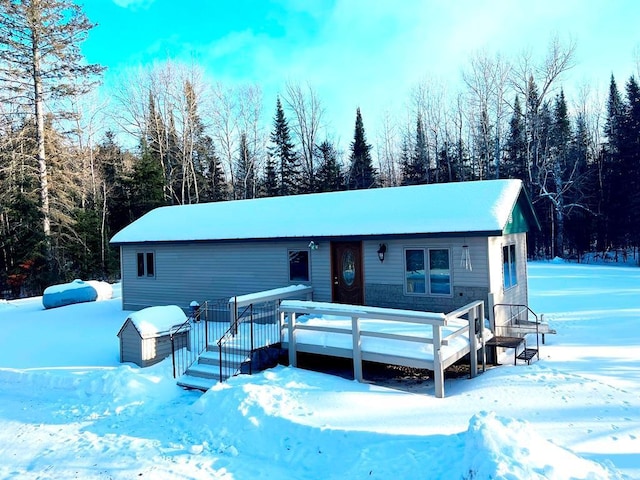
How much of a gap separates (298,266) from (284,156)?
26302 mm

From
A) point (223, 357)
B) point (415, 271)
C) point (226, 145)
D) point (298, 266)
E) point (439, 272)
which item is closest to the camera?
point (223, 357)

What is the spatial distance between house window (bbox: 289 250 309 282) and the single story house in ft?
0.09

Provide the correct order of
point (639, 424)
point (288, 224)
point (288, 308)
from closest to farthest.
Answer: point (639, 424) < point (288, 308) < point (288, 224)

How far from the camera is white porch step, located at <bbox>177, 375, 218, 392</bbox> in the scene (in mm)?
7777

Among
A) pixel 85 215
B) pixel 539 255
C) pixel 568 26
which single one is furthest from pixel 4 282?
pixel 568 26

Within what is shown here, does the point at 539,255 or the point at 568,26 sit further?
the point at 539,255

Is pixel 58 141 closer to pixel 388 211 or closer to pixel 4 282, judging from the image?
pixel 4 282

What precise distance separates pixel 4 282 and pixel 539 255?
3777cm

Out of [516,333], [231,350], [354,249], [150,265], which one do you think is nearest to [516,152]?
[516,333]

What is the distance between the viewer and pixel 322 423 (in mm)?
5469

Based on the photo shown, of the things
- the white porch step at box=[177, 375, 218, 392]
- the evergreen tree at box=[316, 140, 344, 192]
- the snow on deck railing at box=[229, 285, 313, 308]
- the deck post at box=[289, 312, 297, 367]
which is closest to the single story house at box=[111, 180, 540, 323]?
the snow on deck railing at box=[229, 285, 313, 308]

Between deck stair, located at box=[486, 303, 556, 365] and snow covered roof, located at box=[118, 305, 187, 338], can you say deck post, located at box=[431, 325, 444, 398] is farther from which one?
snow covered roof, located at box=[118, 305, 187, 338]

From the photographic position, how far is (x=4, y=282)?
26.1m

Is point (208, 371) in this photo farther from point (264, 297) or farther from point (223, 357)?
point (264, 297)
